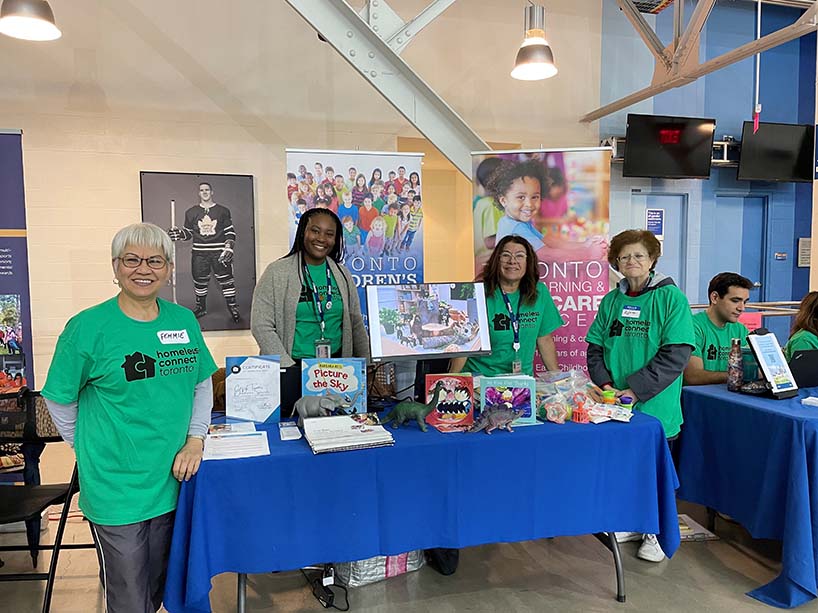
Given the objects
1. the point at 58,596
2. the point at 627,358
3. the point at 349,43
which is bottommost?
the point at 58,596

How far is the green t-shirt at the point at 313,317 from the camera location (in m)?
2.82

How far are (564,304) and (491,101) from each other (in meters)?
2.41

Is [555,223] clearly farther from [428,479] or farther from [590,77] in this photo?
[590,77]

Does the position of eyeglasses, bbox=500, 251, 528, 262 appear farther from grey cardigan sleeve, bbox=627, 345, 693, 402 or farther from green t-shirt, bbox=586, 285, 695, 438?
grey cardigan sleeve, bbox=627, 345, 693, 402

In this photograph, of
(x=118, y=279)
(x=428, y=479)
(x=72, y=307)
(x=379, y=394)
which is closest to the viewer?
(x=118, y=279)

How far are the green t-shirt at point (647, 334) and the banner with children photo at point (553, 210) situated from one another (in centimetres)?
101

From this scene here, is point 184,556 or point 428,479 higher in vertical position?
point 428,479

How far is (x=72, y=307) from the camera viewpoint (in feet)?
14.9

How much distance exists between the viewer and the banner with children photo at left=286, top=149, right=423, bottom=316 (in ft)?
12.2

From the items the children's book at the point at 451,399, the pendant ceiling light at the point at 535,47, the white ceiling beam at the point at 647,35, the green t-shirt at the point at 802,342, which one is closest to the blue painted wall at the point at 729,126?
the white ceiling beam at the point at 647,35

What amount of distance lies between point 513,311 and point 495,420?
72 centimetres

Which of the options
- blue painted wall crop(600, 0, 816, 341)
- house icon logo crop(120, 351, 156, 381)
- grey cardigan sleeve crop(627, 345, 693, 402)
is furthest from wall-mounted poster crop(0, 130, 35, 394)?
blue painted wall crop(600, 0, 816, 341)

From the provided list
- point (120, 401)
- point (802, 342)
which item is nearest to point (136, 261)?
point (120, 401)

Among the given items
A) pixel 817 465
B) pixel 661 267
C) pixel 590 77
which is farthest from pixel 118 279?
pixel 661 267
